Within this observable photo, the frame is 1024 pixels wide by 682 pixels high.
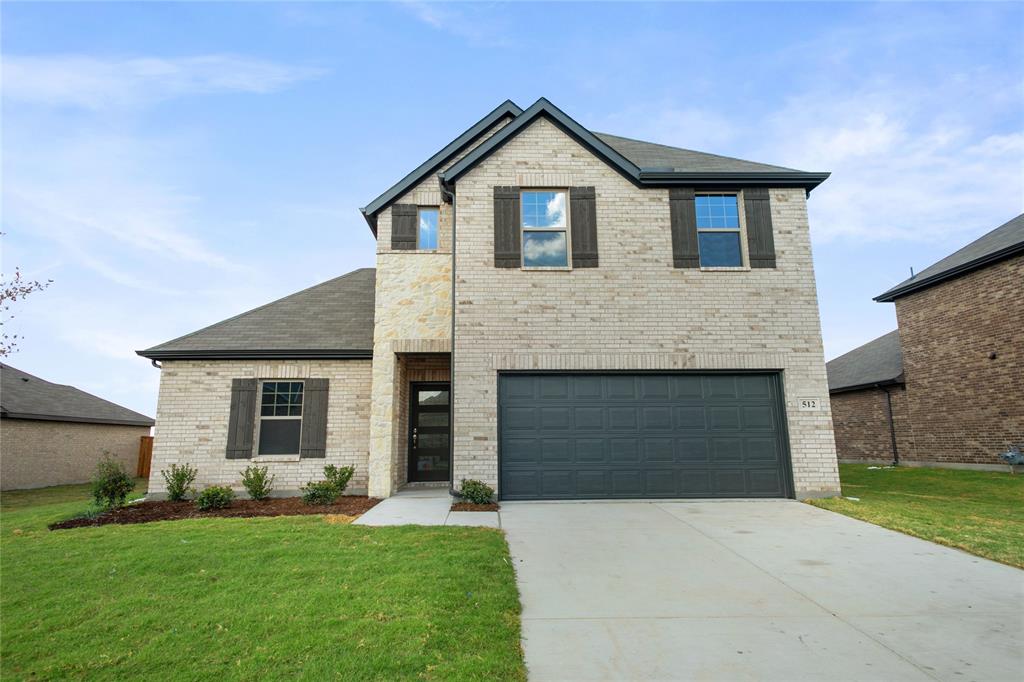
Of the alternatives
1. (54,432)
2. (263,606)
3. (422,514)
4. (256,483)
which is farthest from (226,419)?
(54,432)

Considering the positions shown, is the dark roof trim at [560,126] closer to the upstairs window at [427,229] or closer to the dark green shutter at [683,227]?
the dark green shutter at [683,227]

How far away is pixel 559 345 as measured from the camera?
9.65 m

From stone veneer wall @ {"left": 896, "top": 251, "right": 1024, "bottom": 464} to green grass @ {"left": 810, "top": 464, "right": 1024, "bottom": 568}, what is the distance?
168cm

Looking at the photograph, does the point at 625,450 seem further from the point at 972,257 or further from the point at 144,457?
the point at 144,457

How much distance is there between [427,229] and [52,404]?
54.5 feet

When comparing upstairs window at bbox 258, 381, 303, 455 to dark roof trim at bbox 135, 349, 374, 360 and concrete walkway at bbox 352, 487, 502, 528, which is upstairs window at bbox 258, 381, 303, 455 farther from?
concrete walkway at bbox 352, 487, 502, 528

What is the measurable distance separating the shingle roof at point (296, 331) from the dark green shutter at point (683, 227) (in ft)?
23.2

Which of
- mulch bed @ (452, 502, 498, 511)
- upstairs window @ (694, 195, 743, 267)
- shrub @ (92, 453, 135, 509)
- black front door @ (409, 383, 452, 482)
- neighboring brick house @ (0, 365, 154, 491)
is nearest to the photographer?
mulch bed @ (452, 502, 498, 511)

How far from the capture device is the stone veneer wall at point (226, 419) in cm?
1080

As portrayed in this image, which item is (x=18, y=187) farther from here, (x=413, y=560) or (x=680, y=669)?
(x=680, y=669)

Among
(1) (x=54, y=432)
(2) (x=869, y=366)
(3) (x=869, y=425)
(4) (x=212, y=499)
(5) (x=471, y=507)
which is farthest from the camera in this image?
(2) (x=869, y=366)

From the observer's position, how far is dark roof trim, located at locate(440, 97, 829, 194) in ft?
33.4

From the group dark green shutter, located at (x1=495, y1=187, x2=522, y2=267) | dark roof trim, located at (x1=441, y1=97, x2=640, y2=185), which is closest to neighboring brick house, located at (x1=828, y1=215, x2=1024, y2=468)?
dark roof trim, located at (x1=441, y1=97, x2=640, y2=185)

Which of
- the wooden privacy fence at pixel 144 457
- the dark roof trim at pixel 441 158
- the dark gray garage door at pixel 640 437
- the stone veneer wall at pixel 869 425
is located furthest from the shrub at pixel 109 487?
the stone veneer wall at pixel 869 425
